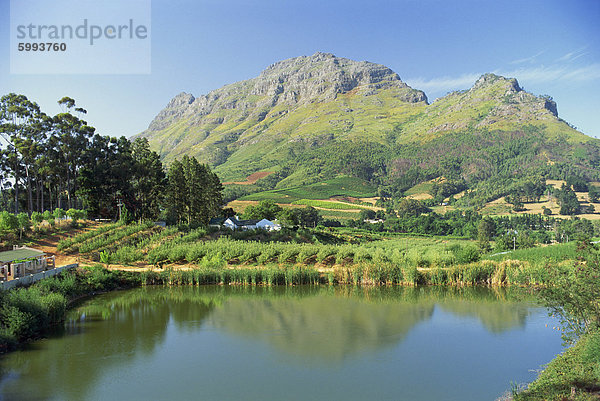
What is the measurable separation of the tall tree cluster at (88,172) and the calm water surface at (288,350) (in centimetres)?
2190

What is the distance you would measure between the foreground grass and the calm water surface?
43.1 inches

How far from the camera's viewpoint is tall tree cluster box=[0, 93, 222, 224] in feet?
126

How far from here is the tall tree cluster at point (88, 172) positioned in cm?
3838

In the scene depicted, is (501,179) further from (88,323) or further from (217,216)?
(88,323)

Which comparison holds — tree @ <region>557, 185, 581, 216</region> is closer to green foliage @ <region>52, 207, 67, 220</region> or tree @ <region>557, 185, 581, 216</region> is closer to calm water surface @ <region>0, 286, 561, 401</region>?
calm water surface @ <region>0, 286, 561, 401</region>

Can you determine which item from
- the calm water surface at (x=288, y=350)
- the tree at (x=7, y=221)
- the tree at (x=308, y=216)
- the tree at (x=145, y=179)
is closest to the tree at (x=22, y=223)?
the tree at (x=7, y=221)

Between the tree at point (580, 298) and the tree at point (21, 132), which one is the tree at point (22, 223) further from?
the tree at point (580, 298)

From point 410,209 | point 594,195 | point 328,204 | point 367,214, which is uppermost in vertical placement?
point 594,195

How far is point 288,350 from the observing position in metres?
15.7

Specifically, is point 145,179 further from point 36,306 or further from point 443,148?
point 443,148

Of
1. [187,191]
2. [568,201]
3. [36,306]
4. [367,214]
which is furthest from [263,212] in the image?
[568,201]

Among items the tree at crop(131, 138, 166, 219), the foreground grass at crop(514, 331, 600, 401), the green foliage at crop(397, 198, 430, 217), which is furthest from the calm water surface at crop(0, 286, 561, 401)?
the green foliage at crop(397, 198, 430, 217)

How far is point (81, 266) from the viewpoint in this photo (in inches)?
1142

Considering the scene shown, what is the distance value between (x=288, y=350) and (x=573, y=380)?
8.72m
